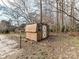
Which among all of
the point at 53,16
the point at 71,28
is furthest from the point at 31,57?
Result: the point at 53,16

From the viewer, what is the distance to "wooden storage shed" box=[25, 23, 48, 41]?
7547mm

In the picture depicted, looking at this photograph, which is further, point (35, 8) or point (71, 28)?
point (35, 8)

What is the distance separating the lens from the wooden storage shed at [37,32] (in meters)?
7.55

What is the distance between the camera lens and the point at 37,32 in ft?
24.7

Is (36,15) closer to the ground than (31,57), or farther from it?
farther from it

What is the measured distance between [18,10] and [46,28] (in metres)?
5.97

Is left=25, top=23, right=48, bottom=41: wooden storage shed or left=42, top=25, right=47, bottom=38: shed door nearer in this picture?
left=25, top=23, right=48, bottom=41: wooden storage shed

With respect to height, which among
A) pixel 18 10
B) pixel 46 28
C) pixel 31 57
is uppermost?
pixel 18 10

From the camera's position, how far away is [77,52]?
5.38 m

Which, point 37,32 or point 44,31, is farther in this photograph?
point 44,31

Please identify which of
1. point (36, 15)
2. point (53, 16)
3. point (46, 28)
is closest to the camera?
point (46, 28)

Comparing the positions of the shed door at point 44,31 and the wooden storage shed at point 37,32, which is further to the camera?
the shed door at point 44,31

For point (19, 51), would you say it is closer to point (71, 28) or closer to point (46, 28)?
point (46, 28)

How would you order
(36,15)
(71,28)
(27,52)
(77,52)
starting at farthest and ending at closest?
1. (36,15)
2. (71,28)
3. (27,52)
4. (77,52)
